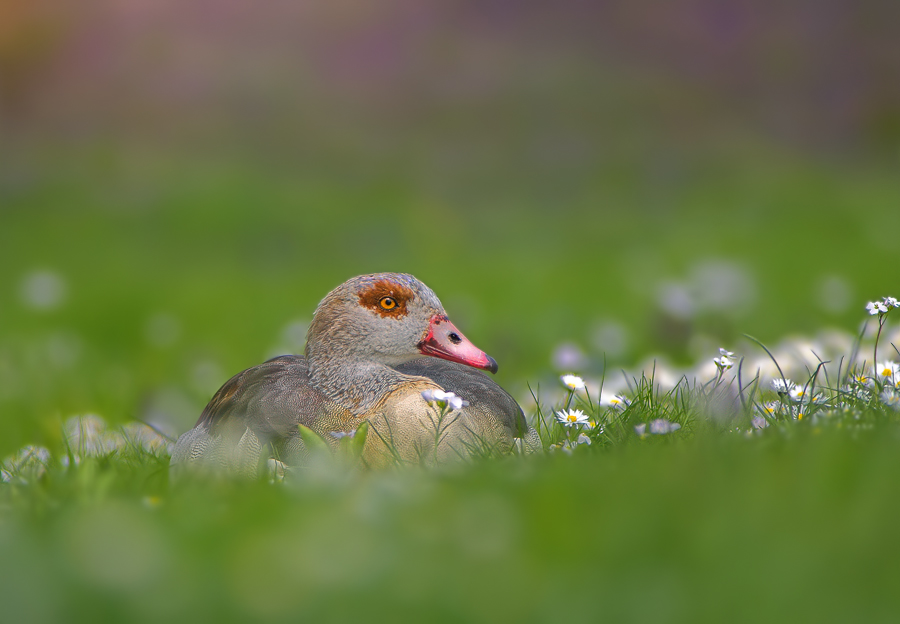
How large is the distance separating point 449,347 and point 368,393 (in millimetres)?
435

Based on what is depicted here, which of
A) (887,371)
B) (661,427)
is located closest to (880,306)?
(887,371)

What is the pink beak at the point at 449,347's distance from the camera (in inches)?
157

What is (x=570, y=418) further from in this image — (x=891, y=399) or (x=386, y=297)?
(x=891, y=399)

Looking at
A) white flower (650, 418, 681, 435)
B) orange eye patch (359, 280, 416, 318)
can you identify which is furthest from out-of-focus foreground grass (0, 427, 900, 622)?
orange eye patch (359, 280, 416, 318)

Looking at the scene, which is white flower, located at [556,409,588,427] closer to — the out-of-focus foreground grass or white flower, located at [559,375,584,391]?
white flower, located at [559,375,584,391]

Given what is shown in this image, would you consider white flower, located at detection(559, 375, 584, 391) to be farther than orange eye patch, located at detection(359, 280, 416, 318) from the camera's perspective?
No

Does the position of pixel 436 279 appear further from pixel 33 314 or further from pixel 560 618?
pixel 560 618

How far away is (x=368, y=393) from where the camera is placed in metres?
3.87

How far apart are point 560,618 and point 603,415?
1.84 m

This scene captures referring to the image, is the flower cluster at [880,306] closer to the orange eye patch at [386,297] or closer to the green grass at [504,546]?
the green grass at [504,546]

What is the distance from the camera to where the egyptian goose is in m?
3.47

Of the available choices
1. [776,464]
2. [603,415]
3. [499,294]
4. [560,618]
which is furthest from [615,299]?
[560,618]

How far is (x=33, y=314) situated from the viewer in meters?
9.60

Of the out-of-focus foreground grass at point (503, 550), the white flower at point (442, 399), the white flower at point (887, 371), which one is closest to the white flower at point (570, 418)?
the white flower at point (442, 399)
